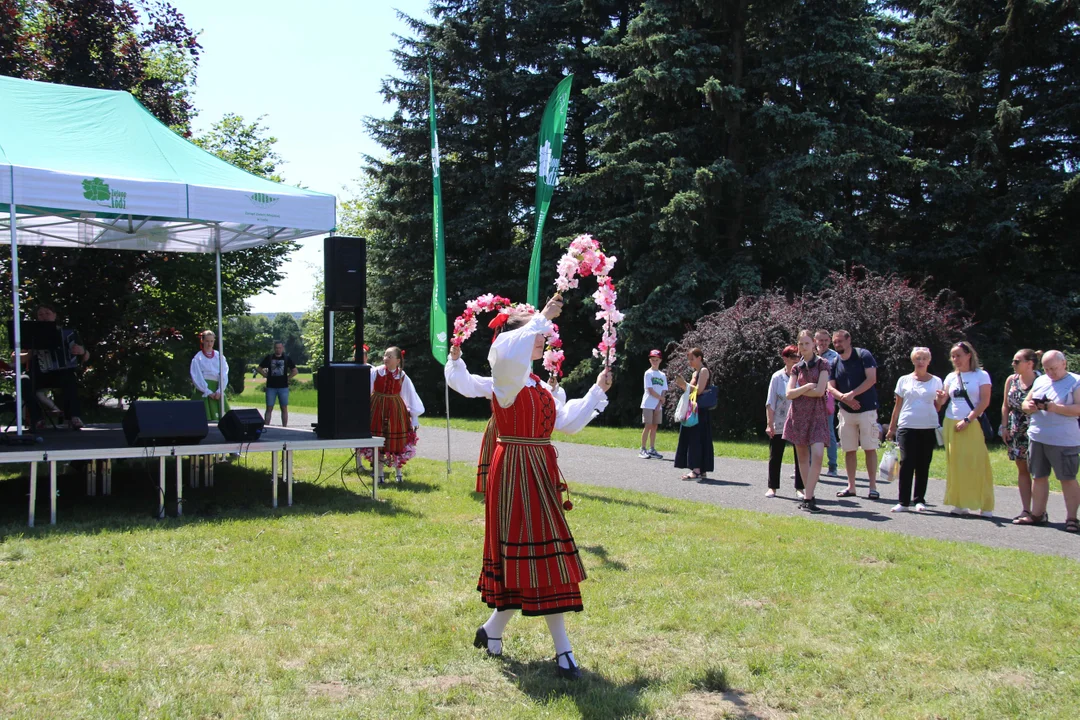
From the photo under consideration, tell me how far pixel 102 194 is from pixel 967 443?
9262 millimetres

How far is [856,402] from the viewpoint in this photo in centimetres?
950

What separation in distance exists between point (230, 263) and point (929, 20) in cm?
2055

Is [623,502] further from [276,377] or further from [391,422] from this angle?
[276,377]

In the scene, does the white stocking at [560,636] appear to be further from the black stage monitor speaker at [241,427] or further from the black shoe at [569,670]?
the black stage monitor speaker at [241,427]

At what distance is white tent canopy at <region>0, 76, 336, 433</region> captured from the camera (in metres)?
8.26

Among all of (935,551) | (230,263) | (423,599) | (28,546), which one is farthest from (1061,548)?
(230,263)

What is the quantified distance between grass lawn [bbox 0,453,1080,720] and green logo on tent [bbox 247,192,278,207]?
3.58 metres

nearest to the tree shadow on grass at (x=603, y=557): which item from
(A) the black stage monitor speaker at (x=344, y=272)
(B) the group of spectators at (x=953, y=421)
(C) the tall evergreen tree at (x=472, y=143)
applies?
(B) the group of spectators at (x=953, y=421)

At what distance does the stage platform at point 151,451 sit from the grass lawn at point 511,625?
0.60 metres

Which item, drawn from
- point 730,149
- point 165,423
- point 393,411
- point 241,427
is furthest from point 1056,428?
point 730,149

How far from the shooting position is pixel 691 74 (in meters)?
20.6

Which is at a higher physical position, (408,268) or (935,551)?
(408,268)

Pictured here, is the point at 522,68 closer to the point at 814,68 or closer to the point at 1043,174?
the point at 814,68

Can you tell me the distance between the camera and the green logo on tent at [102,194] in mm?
8352
